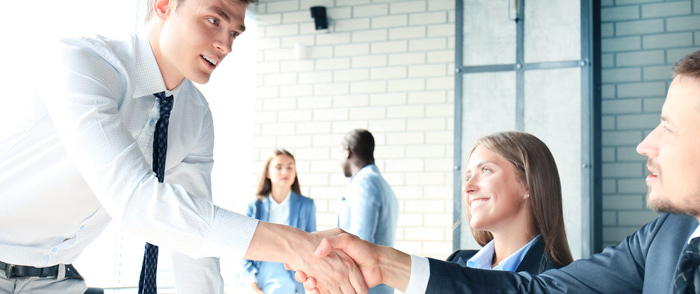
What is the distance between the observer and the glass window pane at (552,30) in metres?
4.41

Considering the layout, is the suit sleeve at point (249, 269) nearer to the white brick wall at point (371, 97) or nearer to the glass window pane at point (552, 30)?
the white brick wall at point (371, 97)

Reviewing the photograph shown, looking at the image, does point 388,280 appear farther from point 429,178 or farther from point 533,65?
point 429,178

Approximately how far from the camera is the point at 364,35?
19.8ft

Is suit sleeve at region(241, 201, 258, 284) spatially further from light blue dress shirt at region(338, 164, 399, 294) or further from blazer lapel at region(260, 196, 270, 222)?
light blue dress shirt at region(338, 164, 399, 294)

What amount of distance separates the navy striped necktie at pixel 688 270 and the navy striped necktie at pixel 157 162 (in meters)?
1.28

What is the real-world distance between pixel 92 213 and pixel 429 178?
165 inches

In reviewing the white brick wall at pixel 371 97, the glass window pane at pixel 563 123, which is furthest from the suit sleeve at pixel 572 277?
the white brick wall at pixel 371 97

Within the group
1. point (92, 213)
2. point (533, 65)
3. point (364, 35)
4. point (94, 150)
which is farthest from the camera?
point (364, 35)

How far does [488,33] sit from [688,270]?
3645mm

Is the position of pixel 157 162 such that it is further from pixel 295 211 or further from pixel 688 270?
pixel 295 211

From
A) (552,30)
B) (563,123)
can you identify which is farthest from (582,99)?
(552,30)

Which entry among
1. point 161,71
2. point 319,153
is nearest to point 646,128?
point 319,153

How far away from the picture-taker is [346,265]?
188 cm

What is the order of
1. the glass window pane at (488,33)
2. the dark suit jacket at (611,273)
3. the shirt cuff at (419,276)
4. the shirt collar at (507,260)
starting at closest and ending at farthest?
1. the dark suit jacket at (611,273)
2. the shirt cuff at (419,276)
3. the shirt collar at (507,260)
4. the glass window pane at (488,33)
